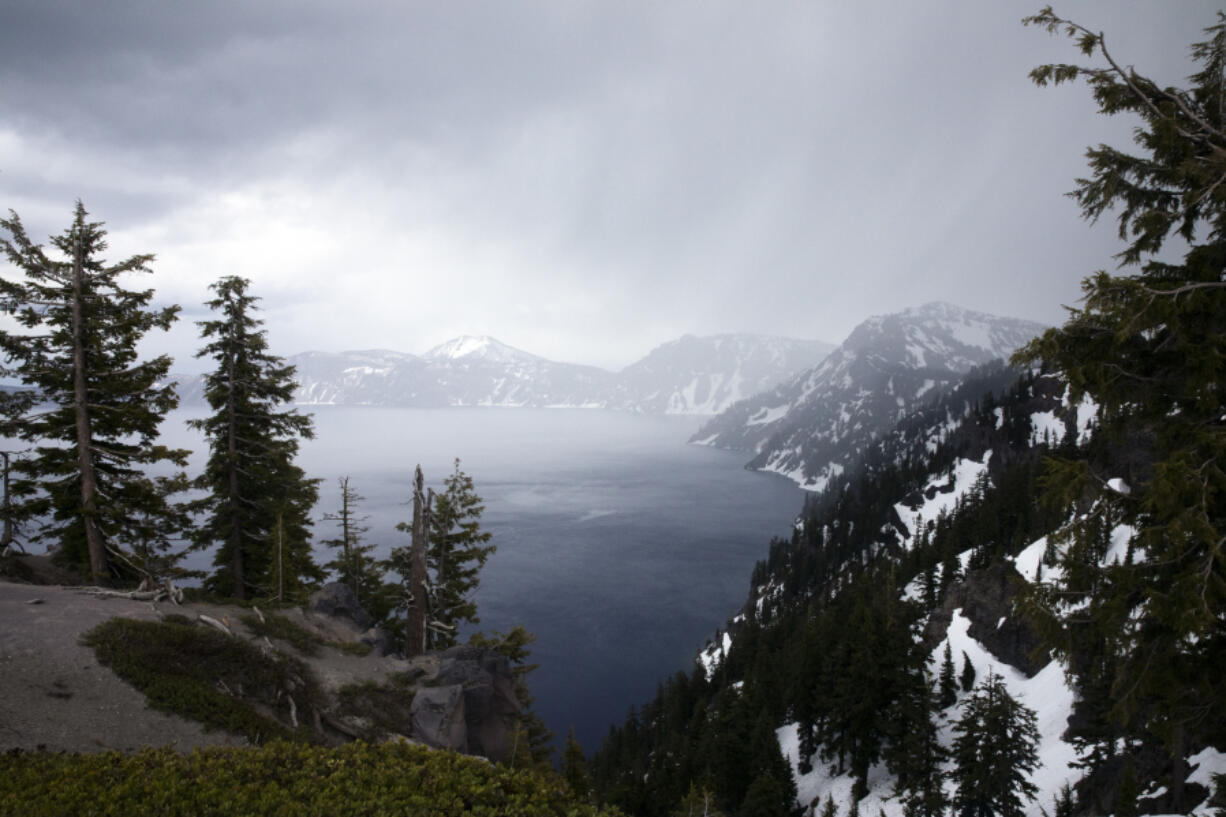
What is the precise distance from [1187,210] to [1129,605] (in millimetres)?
5616

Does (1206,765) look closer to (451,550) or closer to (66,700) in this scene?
(451,550)

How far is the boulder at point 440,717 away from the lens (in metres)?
→ 13.3

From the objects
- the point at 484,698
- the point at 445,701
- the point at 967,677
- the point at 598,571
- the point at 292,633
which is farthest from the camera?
the point at 598,571

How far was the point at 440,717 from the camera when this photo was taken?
541 inches

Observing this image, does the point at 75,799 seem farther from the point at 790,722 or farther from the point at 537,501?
the point at 537,501

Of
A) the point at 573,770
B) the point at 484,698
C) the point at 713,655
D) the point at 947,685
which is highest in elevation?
the point at 484,698

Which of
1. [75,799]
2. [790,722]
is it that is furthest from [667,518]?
[75,799]

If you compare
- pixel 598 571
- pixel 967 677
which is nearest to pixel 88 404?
pixel 967 677

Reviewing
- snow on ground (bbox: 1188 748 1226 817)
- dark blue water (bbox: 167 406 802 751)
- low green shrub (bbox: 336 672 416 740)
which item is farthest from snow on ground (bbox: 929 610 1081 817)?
low green shrub (bbox: 336 672 416 740)

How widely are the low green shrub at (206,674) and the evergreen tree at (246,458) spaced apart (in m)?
6.92

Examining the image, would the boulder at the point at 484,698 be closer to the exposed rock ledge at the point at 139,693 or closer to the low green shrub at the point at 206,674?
the exposed rock ledge at the point at 139,693

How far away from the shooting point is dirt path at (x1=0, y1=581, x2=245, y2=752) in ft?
27.8

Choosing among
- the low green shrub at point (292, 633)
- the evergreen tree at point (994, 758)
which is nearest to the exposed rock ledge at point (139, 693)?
the low green shrub at point (292, 633)

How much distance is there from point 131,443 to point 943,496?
449 feet
